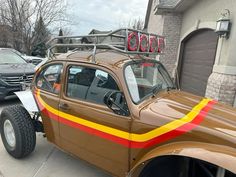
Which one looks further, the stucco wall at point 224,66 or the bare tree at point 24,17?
the bare tree at point 24,17

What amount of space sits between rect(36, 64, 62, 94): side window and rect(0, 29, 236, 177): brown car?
0.02 meters

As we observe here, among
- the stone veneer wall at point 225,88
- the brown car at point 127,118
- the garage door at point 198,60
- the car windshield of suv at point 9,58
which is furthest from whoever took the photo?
the car windshield of suv at point 9,58

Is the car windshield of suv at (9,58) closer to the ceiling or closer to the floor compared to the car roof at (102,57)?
closer to the floor

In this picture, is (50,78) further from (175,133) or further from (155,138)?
(175,133)

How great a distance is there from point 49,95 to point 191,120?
209 cm

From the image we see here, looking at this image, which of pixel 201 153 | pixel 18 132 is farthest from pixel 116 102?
pixel 18 132

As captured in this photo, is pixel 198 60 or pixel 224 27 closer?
pixel 224 27

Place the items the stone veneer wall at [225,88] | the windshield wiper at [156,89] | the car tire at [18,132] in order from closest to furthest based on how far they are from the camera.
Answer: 1. the windshield wiper at [156,89]
2. the car tire at [18,132]
3. the stone veneer wall at [225,88]

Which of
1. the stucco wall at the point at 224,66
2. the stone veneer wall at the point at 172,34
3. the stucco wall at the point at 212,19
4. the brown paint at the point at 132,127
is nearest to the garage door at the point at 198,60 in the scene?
the stucco wall at the point at 212,19

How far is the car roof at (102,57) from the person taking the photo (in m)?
3.00

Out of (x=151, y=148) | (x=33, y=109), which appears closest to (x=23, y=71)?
(x=33, y=109)

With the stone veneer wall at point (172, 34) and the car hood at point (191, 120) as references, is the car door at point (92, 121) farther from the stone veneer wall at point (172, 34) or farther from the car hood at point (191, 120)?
the stone veneer wall at point (172, 34)

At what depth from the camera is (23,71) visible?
7223mm

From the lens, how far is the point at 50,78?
372 cm
